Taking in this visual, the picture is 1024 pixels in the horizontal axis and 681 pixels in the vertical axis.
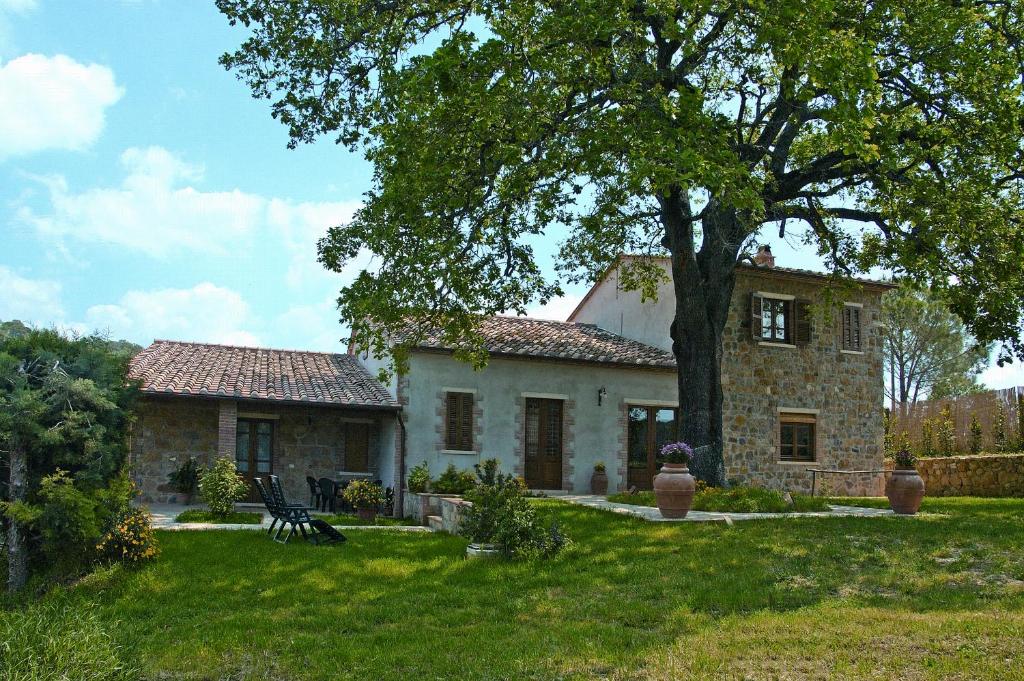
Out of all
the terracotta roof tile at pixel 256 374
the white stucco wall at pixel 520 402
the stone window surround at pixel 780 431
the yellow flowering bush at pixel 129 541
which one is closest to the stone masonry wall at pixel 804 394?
the stone window surround at pixel 780 431

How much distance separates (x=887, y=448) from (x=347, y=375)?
1589 centimetres

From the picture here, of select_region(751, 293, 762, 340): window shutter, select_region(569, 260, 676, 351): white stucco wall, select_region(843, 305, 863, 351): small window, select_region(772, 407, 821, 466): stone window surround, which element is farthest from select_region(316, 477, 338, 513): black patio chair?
select_region(843, 305, 863, 351): small window

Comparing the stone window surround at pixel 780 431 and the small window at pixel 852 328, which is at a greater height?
the small window at pixel 852 328

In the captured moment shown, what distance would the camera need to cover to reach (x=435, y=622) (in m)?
7.72

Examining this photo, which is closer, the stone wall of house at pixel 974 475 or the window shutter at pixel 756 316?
the stone wall of house at pixel 974 475

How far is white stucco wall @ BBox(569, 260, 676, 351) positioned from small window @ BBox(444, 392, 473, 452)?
4600 mm

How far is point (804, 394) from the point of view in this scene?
847 inches

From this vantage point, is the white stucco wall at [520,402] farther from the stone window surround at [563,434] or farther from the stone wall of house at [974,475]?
the stone wall of house at [974,475]

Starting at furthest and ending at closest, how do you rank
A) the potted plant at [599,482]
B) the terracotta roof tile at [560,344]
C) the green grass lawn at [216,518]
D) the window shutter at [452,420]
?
the potted plant at [599,482] → the terracotta roof tile at [560,344] → the window shutter at [452,420] → the green grass lawn at [216,518]

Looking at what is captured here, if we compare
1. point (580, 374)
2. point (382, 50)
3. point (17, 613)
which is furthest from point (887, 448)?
point (17, 613)

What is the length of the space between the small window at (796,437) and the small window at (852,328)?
2.20 m

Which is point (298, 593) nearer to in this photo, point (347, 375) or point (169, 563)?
point (169, 563)

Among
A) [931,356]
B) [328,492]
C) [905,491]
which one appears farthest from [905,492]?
[931,356]

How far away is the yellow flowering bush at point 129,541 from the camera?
30.6ft
